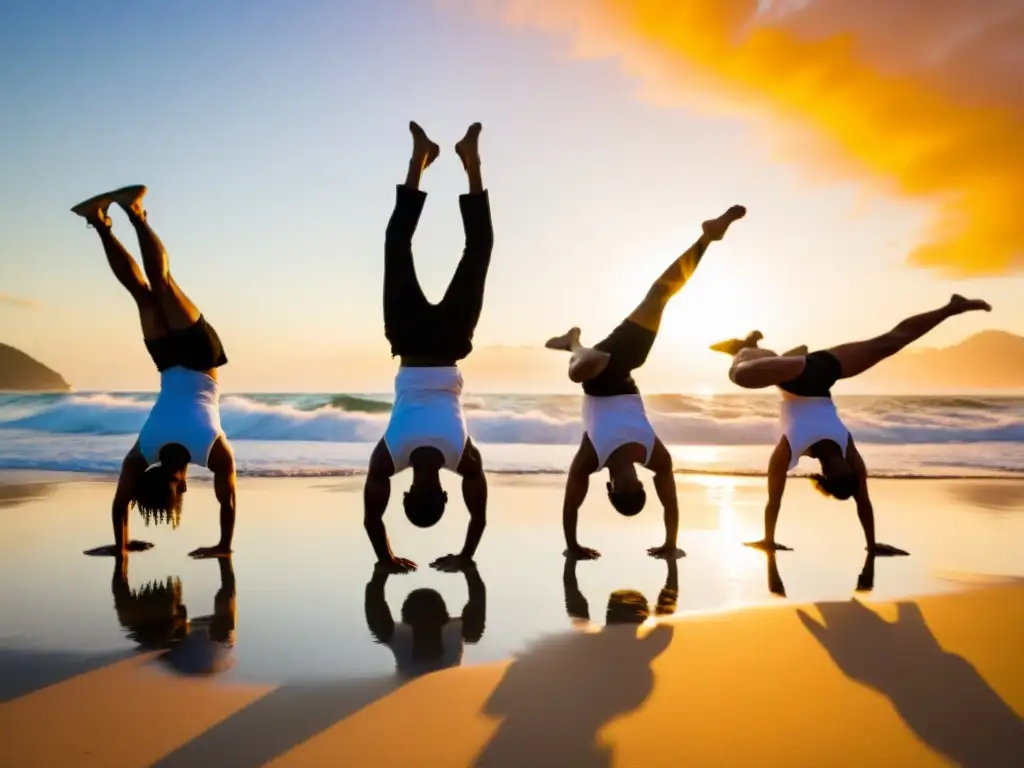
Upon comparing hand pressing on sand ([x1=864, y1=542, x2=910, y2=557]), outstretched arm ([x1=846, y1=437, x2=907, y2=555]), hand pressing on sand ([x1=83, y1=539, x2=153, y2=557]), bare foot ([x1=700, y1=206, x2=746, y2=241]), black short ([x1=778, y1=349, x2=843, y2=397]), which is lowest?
hand pressing on sand ([x1=83, y1=539, x2=153, y2=557])

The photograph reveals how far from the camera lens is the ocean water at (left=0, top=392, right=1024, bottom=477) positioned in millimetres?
14203

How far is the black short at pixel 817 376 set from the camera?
6699 millimetres

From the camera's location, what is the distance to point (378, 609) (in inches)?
183

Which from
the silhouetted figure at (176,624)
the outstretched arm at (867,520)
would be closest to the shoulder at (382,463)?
the silhouetted figure at (176,624)

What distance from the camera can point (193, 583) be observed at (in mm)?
5336

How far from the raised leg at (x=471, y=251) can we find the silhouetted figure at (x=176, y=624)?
102 inches

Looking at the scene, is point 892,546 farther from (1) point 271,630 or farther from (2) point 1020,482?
(2) point 1020,482

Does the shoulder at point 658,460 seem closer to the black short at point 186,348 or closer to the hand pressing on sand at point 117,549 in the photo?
the black short at point 186,348

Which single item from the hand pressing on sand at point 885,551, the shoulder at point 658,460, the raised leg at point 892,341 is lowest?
the hand pressing on sand at point 885,551

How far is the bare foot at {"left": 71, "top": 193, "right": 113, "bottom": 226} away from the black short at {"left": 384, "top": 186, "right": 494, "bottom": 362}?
243 cm

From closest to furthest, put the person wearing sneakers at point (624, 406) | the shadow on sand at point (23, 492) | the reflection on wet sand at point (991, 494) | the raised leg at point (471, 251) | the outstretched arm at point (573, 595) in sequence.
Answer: the outstretched arm at point (573, 595), the raised leg at point (471, 251), the person wearing sneakers at point (624, 406), the shadow on sand at point (23, 492), the reflection on wet sand at point (991, 494)

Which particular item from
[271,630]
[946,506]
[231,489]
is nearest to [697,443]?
[946,506]

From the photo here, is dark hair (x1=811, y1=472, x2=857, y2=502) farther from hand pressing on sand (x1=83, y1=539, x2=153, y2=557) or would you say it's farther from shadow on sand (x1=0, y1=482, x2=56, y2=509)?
shadow on sand (x1=0, y1=482, x2=56, y2=509)

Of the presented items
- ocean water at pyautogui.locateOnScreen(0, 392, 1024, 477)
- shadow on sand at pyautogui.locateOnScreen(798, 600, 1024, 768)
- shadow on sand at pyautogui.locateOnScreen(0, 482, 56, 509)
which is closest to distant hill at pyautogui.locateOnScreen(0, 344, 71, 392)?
ocean water at pyautogui.locateOnScreen(0, 392, 1024, 477)
